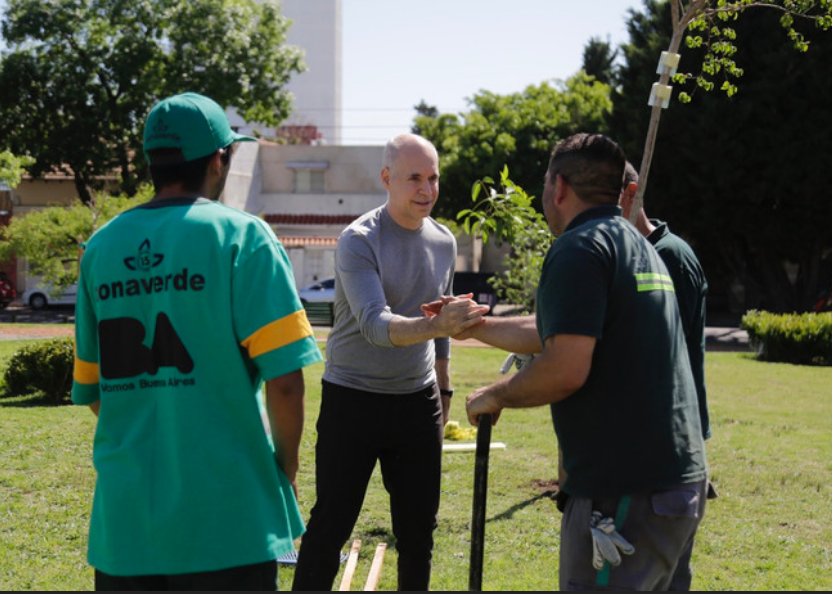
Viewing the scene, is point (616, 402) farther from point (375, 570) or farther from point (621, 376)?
point (375, 570)

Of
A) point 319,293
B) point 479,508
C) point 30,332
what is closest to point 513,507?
point 479,508

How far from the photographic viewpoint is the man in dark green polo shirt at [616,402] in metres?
2.79

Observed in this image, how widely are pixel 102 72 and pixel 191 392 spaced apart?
140 feet

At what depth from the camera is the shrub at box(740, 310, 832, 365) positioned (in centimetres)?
2117

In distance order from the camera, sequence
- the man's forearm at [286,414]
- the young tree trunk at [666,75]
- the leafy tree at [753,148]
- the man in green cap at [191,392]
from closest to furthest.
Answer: the man in green cap at [191,392] → the man's forearm at [286,414] → the young tree trunk at [666,75] → the leafy tree at [753,148]

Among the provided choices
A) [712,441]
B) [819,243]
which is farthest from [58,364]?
[819,243]

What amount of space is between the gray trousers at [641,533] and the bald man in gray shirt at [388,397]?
4.90 ft

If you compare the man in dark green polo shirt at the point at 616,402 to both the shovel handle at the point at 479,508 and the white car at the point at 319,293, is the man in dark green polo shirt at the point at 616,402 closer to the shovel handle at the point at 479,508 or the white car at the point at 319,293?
the shovel handle at the point at 479,508

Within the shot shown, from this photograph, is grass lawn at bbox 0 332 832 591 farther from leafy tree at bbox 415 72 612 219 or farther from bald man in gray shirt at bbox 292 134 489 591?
leafy tree at bbox 415 72 612 219

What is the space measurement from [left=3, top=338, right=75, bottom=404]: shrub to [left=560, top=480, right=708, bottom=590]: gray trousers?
34.4 ft

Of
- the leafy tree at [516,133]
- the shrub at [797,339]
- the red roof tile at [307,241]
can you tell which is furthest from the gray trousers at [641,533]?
the red roof tile at [307,241]

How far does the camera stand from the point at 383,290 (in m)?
4.25

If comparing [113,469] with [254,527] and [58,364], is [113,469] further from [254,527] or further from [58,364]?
[58,364]

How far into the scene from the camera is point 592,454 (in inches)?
113
